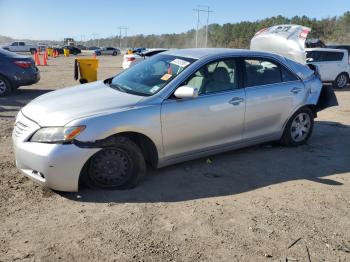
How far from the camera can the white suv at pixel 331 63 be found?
14688 mm

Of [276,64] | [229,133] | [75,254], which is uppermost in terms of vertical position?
[276,64]

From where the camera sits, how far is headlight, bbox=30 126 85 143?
414 cm

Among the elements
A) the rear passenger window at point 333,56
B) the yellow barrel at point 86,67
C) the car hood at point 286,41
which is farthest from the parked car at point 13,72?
the rear passenger window at point 333,56

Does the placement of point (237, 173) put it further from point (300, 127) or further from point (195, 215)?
point (300, 127)

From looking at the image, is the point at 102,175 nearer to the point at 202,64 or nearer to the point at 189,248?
the point at 189,248

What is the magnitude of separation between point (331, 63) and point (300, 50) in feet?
15.6

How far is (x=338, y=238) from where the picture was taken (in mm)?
3709

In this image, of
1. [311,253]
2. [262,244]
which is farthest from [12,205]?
[311,253]

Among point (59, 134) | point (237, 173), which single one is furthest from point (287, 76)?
point (59, 134)

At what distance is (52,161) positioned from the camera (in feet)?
13.4

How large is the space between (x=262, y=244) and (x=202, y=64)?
2497 mm

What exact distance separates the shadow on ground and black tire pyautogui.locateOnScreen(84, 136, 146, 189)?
10cm

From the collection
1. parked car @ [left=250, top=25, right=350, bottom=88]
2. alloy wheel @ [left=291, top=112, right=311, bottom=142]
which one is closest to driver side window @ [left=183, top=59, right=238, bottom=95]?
alloy wheel @ [left=291, top=112, right=311, bottom=142]

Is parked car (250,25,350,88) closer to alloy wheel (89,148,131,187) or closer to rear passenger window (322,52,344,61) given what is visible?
rear passenger window (322,52,344,61)
